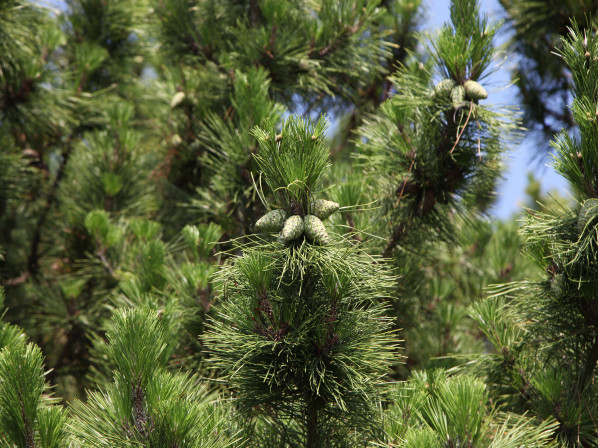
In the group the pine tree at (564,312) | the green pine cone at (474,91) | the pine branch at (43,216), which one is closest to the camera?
the pine tree at (564,312)

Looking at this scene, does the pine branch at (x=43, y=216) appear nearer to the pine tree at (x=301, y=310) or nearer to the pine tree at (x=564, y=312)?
the pine tree at (x=301, y=310)

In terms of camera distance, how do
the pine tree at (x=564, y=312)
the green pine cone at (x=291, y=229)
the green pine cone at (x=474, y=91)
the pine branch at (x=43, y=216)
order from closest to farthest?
the green pine cone at (x=291, y=229) → the pine tree at (x=564, y=312) → the green pine cone at (x=474, y=91) → the pine branch at (x=43, y=216)

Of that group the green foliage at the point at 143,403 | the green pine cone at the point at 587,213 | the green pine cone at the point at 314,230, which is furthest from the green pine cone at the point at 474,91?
the green foliage at the point at 143,403

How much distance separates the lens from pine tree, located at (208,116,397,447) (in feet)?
4.12

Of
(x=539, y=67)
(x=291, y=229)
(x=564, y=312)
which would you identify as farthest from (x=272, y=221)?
(x=539, y=67)

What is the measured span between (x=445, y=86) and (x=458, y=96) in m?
0.06

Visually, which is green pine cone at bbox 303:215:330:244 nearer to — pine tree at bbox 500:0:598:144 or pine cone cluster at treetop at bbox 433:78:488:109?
pine cone cluster at treetop at bbox 433:78:488:109

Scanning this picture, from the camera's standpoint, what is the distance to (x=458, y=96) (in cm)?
164

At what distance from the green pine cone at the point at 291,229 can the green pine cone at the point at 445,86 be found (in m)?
0.69

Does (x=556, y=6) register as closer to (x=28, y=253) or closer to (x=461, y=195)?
(x=461, y=195)

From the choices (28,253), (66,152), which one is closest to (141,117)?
(66,152)

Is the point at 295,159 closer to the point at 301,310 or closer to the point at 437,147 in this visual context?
the point at 301,310

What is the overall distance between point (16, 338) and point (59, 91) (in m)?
1.50

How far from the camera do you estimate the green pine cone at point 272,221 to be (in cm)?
126
